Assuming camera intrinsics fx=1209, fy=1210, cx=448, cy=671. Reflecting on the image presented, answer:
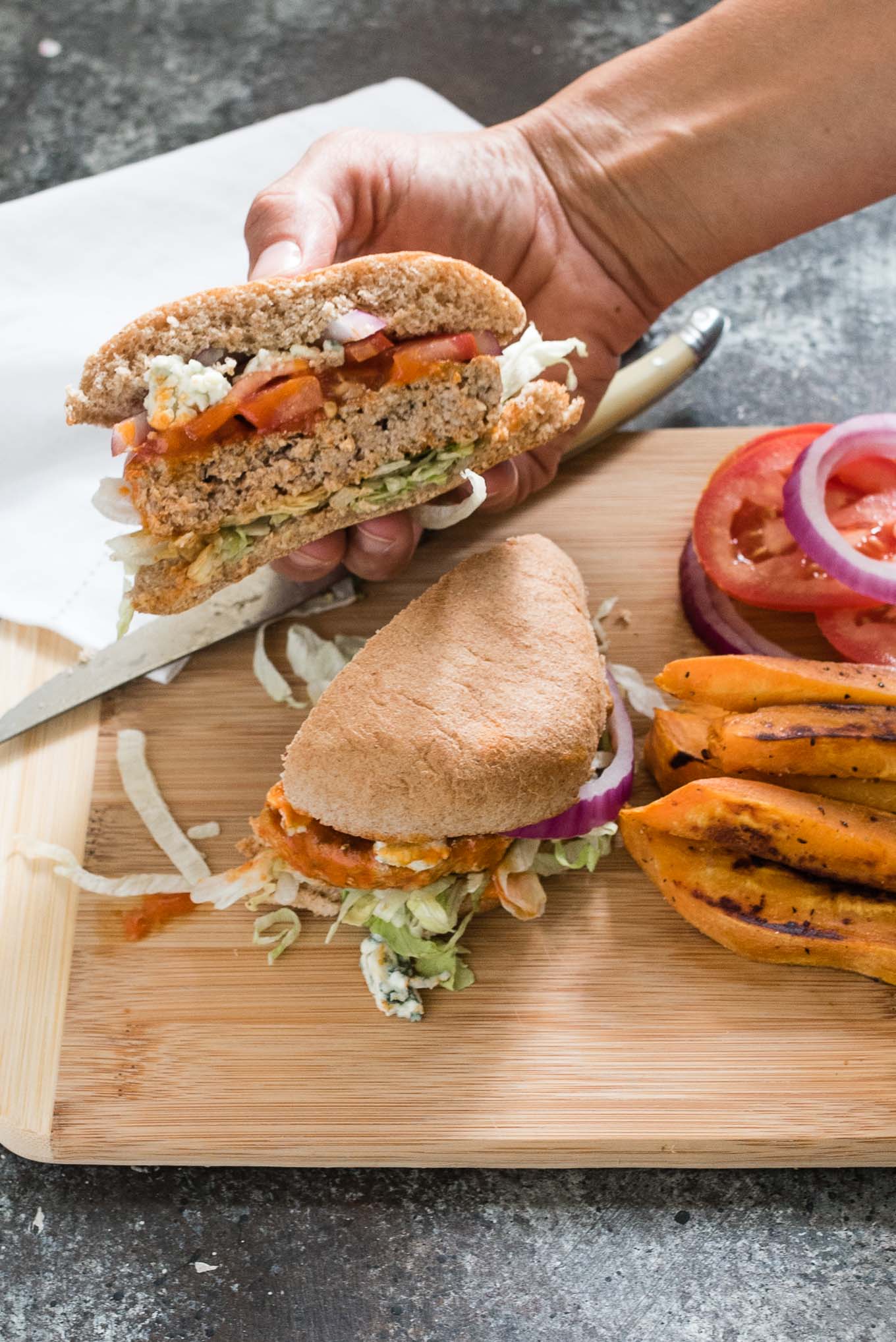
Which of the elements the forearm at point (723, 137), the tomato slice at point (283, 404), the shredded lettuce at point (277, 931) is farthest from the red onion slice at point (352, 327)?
the forearm at point (723, 137)

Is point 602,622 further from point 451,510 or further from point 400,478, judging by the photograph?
point 400,478

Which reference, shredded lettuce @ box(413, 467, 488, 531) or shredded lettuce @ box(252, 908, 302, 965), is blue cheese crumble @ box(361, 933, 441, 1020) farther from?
shredded lettuce @ box(413, 467, 488, 531)

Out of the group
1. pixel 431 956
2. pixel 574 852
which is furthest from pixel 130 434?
pixel 574 852

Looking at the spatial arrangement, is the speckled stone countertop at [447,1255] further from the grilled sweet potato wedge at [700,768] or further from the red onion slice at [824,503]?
the red onion slice at [824,503]

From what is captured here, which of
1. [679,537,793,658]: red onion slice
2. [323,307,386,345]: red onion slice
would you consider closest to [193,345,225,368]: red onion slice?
[323,307,386,345]: red onion slice

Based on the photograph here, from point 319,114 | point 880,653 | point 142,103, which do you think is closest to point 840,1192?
point 880,653

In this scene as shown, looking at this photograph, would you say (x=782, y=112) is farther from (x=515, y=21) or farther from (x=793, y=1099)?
(x=793, y=1099)
